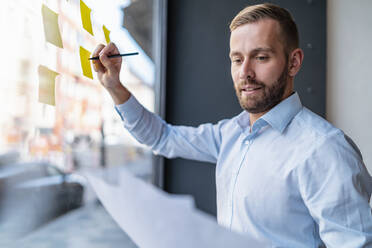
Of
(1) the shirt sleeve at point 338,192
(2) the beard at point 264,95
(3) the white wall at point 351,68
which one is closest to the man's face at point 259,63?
(2) the beard at point 264,95

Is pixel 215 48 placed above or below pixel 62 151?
above

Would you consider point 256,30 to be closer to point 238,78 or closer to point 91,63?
point 238,78

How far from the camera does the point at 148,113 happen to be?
0.97 metres

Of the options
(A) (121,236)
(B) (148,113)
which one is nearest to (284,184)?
(B) (148,113)

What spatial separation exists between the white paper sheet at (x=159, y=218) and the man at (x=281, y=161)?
42 cm

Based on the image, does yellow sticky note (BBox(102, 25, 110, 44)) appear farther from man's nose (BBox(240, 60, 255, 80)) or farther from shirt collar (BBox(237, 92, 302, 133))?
shirt collar (BBox(237, 92, 302, 133))

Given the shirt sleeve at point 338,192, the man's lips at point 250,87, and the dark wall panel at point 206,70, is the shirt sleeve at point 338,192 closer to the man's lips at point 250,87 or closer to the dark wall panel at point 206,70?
the man's lips at point 250,87

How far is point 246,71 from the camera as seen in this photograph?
685 millimetres

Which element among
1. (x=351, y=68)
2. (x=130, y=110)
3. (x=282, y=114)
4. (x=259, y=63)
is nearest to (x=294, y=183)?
(x=282, y=114)

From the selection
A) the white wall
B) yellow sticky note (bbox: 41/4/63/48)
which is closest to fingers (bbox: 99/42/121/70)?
yellow sticky note (bbox: 41/4/63/48)

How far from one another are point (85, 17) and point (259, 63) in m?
0.42

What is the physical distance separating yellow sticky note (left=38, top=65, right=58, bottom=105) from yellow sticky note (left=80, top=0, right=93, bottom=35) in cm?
13

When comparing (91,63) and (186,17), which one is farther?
(186,17)

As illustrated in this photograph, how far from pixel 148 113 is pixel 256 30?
472 mm
